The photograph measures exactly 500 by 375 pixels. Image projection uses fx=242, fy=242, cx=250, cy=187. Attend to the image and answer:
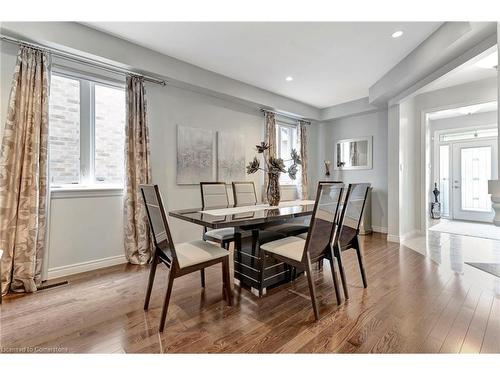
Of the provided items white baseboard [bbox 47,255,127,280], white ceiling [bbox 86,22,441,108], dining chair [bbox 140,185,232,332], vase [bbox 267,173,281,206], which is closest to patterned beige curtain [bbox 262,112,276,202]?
white ceiling [bbox 86,22,441,108]

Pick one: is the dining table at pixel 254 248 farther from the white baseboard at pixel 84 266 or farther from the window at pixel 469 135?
the window at pixel 469 135

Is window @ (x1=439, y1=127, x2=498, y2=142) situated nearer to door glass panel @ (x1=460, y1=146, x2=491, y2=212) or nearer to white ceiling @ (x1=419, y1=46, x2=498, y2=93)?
door glass panel @ (x1=460, y1=146, x2=491, y2=212)

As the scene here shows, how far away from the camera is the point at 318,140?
19.7ft

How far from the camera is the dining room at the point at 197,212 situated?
1.70 metres

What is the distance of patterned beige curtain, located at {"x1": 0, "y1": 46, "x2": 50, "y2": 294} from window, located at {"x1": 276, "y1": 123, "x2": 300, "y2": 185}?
386cm

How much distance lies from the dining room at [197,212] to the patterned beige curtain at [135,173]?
17 millimetres

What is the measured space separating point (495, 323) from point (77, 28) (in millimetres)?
4481

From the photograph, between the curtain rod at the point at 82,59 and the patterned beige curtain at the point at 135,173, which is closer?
the curtain rod at the point at 82,59

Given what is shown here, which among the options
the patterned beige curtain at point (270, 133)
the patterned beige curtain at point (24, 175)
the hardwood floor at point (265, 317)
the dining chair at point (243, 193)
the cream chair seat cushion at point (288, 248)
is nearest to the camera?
the hardwood floor at point (265, 317)

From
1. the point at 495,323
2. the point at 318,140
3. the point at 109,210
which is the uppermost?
the point at 318,140

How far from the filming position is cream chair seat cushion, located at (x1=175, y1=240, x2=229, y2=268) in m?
1.79

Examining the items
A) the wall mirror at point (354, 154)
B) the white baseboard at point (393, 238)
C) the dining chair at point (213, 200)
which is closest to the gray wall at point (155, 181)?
the dining chair at point (213, 200)
